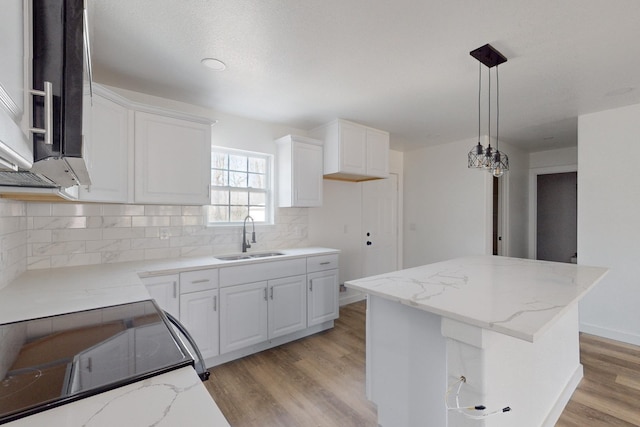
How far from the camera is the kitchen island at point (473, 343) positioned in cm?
121

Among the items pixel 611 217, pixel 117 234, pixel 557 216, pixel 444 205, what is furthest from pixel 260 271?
pixel 557 216

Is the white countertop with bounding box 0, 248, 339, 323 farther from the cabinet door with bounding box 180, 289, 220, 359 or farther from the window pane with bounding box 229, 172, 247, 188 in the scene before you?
the window pane with bounding box 229, 172, 247, 188

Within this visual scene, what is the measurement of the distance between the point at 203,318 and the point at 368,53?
8.06 feet

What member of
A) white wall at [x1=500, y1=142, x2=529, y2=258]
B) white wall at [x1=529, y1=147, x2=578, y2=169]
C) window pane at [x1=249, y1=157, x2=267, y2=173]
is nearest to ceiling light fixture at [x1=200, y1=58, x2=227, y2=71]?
window pane at [x1=249, y1=157, x2=267, y2=173]

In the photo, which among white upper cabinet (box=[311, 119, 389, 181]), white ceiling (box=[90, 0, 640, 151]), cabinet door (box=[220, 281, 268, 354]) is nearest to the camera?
white ceiling (box=[90, 0, 640, 151])

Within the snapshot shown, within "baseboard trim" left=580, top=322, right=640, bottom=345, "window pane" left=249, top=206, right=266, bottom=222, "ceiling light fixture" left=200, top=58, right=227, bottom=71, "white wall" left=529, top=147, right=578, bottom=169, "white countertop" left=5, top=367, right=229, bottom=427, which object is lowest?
"baseboard trim" left=580, top=322, right=640, bottom=345

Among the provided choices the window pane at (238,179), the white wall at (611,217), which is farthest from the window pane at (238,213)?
the white wall at (611,217)

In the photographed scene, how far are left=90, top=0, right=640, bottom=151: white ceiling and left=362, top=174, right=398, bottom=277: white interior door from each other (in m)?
1.66

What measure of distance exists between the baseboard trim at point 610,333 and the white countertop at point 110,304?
11.5 ft

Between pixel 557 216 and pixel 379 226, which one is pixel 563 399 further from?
pixel 557 216

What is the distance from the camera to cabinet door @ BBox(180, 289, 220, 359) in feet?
7.75

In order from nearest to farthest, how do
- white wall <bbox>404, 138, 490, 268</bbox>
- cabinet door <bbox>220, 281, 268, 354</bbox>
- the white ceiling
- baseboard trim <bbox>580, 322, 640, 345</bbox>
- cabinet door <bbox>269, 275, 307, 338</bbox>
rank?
the white ceiling → cabinet door <bbox>220, 281, 268, 354</bbox> → cabinet door <bbox>269, 275, 307, 338</bbox> → baseboard trim <bbox>580, 322, 640, 345</bbox> → white wall <bbox>404, 138, 490, 268</bbox>

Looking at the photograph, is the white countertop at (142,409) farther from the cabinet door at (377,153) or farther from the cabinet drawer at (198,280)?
the cabinet door at (377,153)

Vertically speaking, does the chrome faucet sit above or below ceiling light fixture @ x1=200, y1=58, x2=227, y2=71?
below
